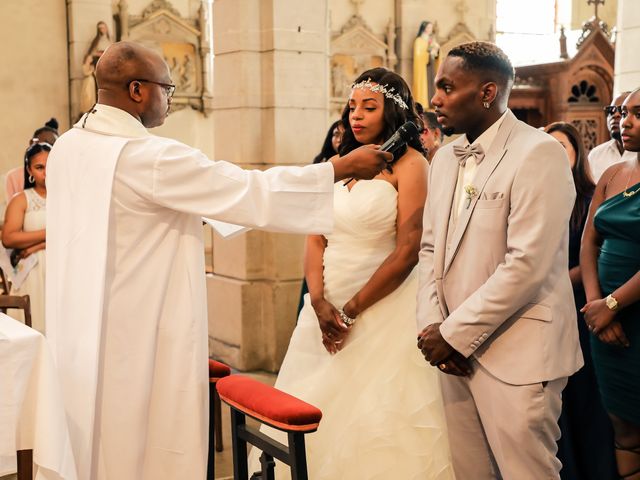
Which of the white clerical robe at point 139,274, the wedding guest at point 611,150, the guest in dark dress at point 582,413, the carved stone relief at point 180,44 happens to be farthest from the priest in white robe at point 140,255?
the carved stone relief at point 180,44

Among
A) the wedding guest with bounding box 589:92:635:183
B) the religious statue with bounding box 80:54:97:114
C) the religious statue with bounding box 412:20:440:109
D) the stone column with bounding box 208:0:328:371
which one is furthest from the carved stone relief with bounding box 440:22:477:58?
the wedding guest with bounding box 589:92:635:183

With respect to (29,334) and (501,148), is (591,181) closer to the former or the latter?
(501,148)

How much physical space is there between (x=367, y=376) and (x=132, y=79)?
1368mm

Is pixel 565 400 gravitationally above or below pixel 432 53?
below

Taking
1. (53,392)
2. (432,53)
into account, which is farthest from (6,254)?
(432,53)

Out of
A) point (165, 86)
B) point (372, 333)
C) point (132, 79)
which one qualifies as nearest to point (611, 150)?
point (372, 333)

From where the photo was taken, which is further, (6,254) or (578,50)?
(578,50)

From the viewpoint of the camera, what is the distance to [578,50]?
10.9m

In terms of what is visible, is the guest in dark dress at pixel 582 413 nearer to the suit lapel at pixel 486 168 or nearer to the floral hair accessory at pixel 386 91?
the floral hair accessory at pixel 386 91

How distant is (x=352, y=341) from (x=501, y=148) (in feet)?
3.49

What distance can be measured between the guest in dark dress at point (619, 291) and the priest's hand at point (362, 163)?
39.4 inches

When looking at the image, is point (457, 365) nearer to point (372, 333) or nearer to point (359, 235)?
point (372, 333)

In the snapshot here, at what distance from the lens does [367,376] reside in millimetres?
3084

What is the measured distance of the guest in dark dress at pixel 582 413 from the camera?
3217mm
